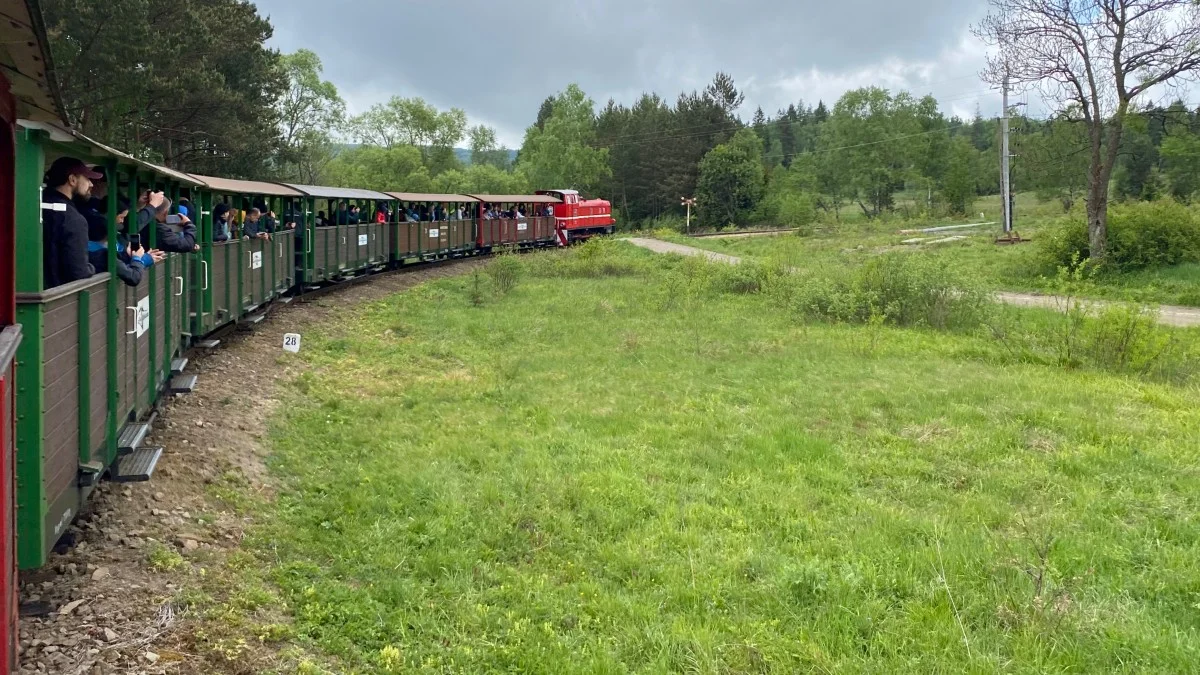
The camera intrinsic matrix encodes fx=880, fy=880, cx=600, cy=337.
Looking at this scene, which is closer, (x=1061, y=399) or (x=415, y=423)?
(x=415, y=423)

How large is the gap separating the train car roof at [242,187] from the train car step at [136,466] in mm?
4434

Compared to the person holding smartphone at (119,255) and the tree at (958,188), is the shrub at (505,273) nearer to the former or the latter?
the person holding smartphone at (119,255)

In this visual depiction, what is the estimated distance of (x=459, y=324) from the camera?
15445 mm

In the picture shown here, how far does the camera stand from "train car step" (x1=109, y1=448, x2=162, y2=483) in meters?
5.32

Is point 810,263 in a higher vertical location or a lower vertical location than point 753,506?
higher

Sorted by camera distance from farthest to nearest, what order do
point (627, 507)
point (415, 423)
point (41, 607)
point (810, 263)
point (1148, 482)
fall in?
point (810, 263)
point (415, 423)
point (1148, 482)
point (627, 507)
point (41, 607)

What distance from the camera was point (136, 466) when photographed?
218 inches

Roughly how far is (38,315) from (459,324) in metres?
11.9

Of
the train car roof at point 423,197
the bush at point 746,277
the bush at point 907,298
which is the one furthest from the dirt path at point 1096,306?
the train car roof at point 423,197

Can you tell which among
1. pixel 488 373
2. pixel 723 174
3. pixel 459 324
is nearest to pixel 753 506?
pixel 488 373

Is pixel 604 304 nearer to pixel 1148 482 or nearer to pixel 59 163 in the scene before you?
pixel 1148 482

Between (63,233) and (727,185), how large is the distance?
59024 millimetres

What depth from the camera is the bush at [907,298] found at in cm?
1589

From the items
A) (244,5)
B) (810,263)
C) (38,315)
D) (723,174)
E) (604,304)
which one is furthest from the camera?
(723,174)
